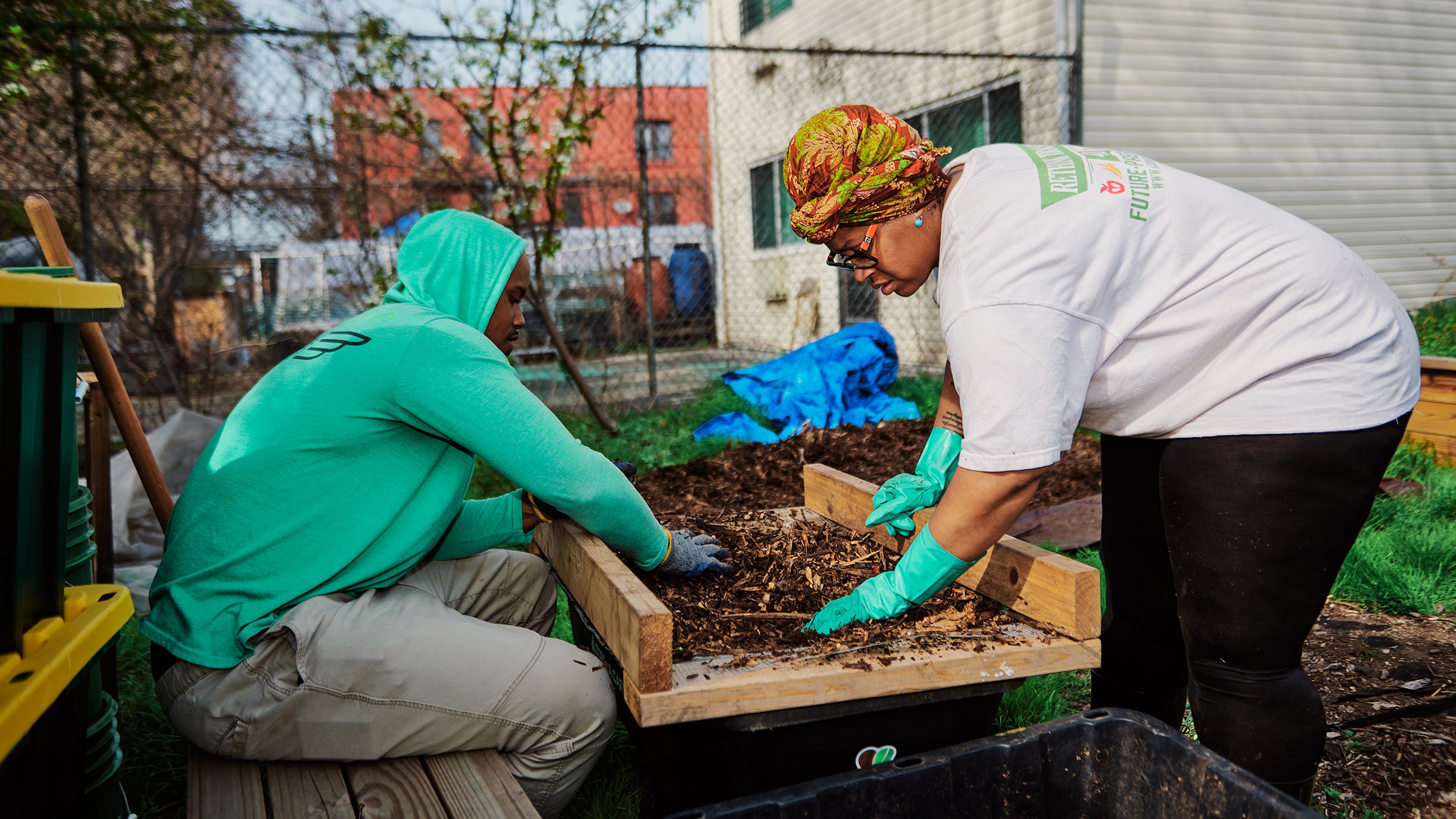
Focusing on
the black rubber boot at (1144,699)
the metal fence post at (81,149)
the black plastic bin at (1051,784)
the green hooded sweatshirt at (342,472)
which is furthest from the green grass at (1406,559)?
the metal fence post at (81,149)

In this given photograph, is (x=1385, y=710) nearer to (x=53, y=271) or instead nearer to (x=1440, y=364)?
(x=1440, y=364)

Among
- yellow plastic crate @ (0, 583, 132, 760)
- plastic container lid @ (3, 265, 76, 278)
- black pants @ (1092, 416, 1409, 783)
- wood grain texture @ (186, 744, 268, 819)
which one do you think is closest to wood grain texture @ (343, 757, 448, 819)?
wood grain texture @ (186, 744, 268, 819)

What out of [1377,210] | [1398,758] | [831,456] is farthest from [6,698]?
[1377,210]

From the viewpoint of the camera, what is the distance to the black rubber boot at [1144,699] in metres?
2.25

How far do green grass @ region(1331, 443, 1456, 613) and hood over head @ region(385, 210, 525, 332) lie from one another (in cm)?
336

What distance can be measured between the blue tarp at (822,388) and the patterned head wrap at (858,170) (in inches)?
162

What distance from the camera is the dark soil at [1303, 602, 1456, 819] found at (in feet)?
7.72

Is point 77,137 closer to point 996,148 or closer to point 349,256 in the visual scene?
point 349,256

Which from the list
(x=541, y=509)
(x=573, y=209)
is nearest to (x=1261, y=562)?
(x=541, y=509)

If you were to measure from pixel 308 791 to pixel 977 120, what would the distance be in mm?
8543

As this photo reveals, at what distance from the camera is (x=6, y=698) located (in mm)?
1209

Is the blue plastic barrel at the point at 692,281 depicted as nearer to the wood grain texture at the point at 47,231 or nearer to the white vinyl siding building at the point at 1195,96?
the white vinyl siding building at the point at 1195,96

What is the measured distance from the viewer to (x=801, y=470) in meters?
5.25

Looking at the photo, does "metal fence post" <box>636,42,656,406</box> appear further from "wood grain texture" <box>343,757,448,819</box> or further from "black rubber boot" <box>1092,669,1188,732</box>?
"wood grain texture" <box>343,757,448,819</box>
